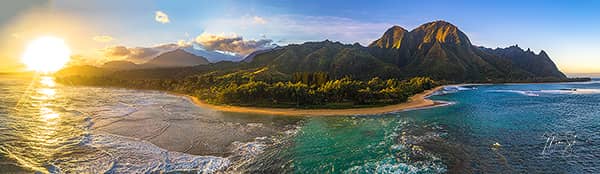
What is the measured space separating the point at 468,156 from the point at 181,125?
39.3 m

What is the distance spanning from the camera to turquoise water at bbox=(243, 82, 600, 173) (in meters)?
25.4

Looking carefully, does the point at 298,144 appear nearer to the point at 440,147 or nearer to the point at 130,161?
the point at 440,147

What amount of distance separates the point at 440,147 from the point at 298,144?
A: 15717mm

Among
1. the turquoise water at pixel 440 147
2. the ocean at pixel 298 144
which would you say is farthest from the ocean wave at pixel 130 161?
the turquoise water at pixel 440 147

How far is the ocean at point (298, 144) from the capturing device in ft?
83.5

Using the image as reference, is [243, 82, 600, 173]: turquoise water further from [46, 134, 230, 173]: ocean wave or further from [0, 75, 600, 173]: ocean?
[46, 134, 230, 173]: ocean wave

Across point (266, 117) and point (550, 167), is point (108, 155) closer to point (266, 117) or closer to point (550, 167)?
point (266, 117)

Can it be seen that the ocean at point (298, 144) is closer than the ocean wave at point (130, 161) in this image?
No

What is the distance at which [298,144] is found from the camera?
33625 millimetres

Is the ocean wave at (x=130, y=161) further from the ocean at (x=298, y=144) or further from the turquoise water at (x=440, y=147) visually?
the turquoise water at (x=440, y=147)

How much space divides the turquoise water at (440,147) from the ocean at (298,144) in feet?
0.32

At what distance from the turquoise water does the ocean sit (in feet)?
0.32

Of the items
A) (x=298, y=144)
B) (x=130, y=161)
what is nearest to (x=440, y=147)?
(x=298, y=144)

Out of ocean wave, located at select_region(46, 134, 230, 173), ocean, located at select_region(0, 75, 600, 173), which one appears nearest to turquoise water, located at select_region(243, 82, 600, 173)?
ocean, located at select_region(0, 75, 600, 173)
